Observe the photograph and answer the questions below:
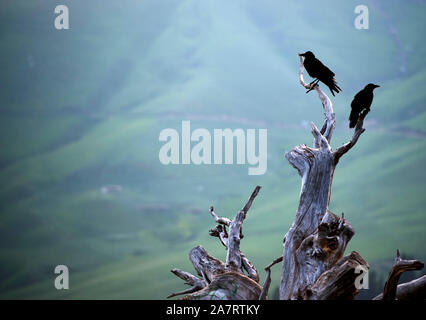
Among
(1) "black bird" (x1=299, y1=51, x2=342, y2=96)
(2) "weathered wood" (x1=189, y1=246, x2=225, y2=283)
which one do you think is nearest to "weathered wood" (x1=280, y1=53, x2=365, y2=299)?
(1) "black bird" (x1=299, y1=51, x2=342, y2=96)

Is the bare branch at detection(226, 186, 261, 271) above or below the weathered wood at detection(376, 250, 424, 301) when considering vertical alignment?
above

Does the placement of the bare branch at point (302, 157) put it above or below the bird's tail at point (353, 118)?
below

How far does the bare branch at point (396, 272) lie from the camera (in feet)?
15.7

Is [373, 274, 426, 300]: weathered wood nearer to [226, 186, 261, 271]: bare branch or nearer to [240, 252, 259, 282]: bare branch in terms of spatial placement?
[240, 252, 259, 282]: bare branch

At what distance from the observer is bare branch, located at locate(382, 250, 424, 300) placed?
15.7ft

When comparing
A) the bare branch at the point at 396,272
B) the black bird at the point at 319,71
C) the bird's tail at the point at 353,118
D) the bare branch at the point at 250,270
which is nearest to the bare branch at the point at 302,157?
the bird's tail at the point at 353,118

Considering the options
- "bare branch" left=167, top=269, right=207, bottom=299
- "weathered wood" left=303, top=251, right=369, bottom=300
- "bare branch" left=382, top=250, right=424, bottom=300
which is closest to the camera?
"bare branch" left=382, top=250, right=424, bottom=300

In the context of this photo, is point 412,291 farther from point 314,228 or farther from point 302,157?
point 302,157

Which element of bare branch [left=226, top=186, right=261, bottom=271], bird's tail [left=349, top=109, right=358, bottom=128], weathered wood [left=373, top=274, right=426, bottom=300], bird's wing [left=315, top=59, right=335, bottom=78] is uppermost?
bird's wing [left=315, top=59, right=335, bottom=78]

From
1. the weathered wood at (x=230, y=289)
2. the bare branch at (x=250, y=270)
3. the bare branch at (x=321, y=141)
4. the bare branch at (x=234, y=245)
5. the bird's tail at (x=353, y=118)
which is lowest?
the weathered wood at (x=230, y=289)

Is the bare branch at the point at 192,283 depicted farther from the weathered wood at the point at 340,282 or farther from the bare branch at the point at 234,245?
the weathered wood at the point at 340,282
